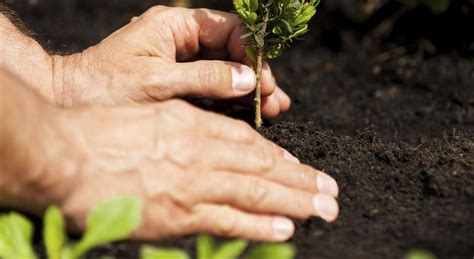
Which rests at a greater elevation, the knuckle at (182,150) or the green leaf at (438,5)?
the knuckle at (182,150)

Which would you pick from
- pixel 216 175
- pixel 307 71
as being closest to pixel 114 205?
pixel 216 175

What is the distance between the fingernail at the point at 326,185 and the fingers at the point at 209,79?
1.94 feet

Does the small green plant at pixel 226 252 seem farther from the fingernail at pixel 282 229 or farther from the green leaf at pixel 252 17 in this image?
the green leaf at pixel 252 17

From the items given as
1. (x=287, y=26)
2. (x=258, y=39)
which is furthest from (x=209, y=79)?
(x=287, y=26)

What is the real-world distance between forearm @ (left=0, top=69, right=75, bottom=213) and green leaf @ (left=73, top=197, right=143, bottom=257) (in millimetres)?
176

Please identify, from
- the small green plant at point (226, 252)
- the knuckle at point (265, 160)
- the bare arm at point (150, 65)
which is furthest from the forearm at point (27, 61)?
the small green plant at point (226, 252)

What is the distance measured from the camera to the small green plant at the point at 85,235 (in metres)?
1.63

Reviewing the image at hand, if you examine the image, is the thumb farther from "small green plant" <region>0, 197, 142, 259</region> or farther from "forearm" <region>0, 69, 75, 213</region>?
"small green plant" <region>0, 197, 142, 259</region>

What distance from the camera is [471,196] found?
2.16 meters

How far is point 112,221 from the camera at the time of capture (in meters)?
1.63

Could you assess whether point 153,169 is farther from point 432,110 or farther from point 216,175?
point 432,110

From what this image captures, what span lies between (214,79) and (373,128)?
67 centimetres

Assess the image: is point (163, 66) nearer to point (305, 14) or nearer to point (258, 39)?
point (258, 39)

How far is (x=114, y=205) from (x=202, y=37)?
1.37 meters
